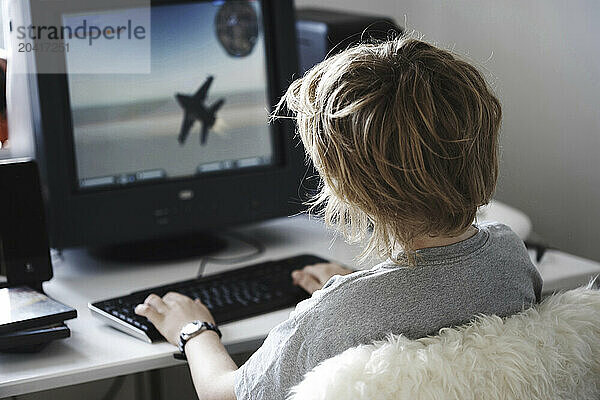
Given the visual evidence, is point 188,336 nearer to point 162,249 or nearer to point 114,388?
point 162,249

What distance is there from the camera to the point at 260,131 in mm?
1680

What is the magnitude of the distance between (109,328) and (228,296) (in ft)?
0.63

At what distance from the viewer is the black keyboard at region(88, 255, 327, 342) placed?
1.30 meters

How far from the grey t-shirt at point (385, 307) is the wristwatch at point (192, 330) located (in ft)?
0.61

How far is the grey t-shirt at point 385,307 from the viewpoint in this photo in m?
0.99

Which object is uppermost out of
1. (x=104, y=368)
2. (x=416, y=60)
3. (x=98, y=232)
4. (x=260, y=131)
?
(x=416, y=60)

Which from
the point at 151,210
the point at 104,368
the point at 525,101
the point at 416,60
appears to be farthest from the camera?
the point at 525,101

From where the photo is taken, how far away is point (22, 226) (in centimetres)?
137

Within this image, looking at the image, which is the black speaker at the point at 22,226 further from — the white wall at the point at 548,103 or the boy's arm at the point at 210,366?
the white wall at the point at 548,103

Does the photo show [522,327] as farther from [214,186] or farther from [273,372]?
[214,186]

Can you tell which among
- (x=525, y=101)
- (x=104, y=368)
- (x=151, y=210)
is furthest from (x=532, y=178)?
(x=104, y=368)

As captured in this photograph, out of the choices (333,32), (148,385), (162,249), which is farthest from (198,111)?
(148,385)

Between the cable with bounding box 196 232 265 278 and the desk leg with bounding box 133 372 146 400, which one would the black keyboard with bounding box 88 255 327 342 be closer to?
the cable with bounding box 196 232 265 278

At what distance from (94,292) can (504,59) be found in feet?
3.41
